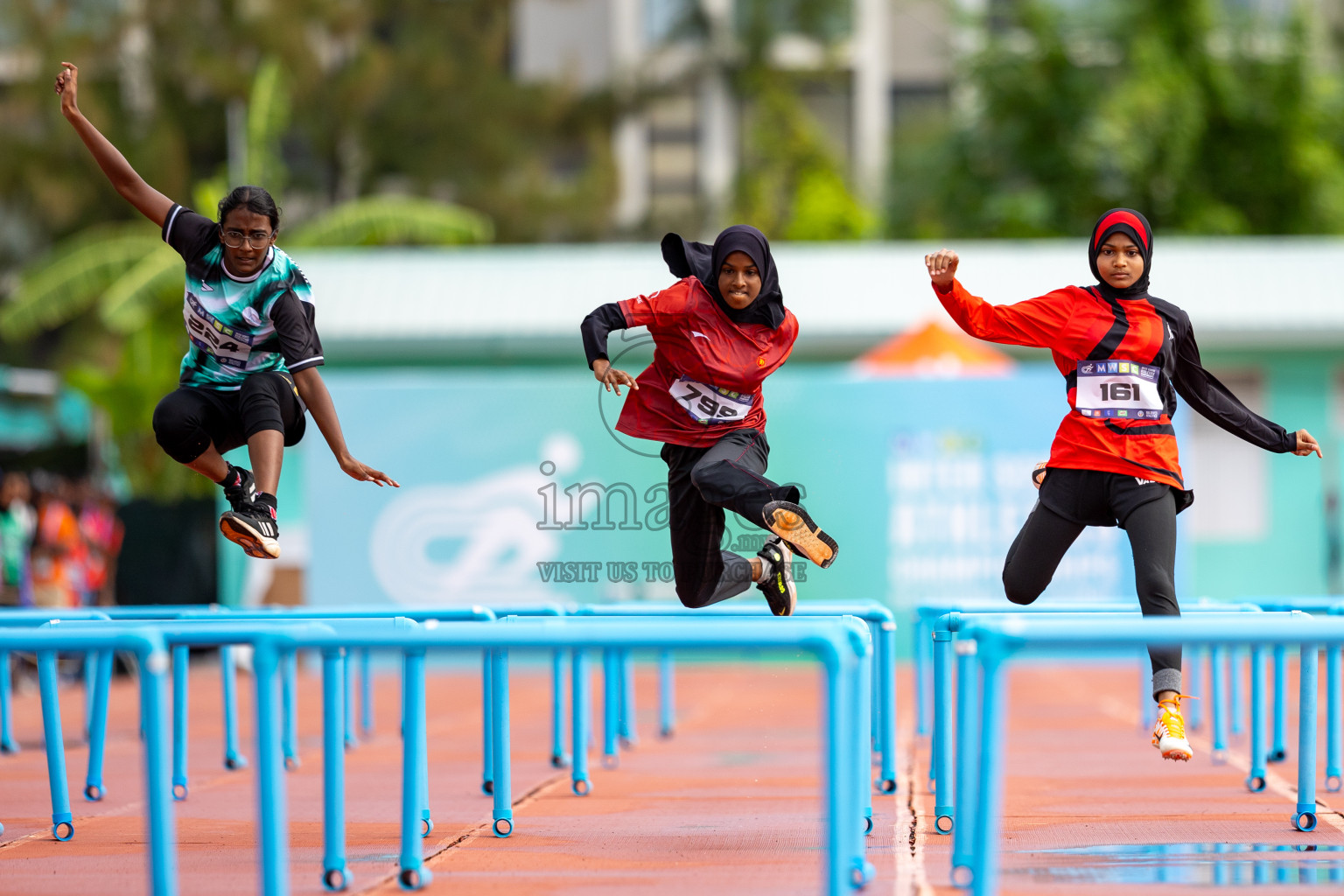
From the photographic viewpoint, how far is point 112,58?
30.8 m

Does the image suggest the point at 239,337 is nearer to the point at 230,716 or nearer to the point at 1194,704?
the point at 230,716

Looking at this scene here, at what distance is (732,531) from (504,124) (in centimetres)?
2456

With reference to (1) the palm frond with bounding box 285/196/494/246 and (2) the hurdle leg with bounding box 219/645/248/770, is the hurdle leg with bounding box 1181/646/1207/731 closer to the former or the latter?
(2) the hurdle leg with bounding box 219/645/248/770

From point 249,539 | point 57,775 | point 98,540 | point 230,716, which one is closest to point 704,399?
point 249,539

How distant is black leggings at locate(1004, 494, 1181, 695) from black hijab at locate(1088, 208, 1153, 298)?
761 mm

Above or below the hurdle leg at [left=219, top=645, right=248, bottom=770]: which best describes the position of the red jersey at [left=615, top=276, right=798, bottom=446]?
above

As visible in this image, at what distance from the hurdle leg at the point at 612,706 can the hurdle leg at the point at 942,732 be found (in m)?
2.23

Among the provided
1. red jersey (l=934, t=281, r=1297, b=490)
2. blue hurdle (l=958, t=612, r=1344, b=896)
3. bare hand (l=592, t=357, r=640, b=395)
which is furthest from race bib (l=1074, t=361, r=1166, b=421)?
bare hand (l=592, t=357, r=640, b=395)

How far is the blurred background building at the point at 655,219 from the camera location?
47.0 ft

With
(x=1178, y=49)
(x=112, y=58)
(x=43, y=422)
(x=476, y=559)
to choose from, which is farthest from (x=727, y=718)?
(x=112, y=58)

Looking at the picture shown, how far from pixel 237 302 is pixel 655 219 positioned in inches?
1088

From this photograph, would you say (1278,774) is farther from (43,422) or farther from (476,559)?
(43,422)

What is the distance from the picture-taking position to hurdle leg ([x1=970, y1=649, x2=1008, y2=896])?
399cm

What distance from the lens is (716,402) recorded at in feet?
20.4
